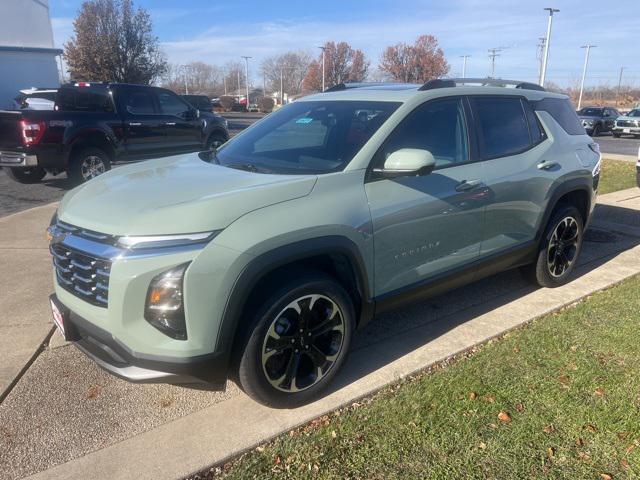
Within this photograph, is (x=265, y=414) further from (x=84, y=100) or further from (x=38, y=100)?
(x=38, y=100)

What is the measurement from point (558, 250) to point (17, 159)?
8.24 metres

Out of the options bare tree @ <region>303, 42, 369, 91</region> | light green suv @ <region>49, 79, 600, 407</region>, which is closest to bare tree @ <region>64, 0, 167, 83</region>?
light green suv @ <region>49, 79, 600, 407</region>

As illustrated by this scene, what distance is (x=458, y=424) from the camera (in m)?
2.89

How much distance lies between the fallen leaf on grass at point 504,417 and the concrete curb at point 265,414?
2.06ft

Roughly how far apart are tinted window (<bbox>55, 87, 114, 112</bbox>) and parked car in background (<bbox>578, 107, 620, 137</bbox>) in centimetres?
2636

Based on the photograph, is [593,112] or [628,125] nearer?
[628,125]

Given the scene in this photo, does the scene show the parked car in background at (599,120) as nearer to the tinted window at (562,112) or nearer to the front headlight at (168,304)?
the tinted window at (562,112)

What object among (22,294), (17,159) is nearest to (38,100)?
(17,159)

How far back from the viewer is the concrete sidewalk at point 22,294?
3601 millimetres

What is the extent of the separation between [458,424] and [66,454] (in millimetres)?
2055

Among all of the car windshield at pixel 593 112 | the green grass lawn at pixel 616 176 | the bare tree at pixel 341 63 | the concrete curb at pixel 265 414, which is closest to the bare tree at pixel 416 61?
the bare tree at pixel 341 63

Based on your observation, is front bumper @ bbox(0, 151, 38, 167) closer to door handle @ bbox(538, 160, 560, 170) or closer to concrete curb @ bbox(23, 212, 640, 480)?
concrete curb @ bbox(23, 212, 640, 480)

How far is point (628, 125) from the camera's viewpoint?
27.8m

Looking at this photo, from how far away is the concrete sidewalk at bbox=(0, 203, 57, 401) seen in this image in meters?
3.60
